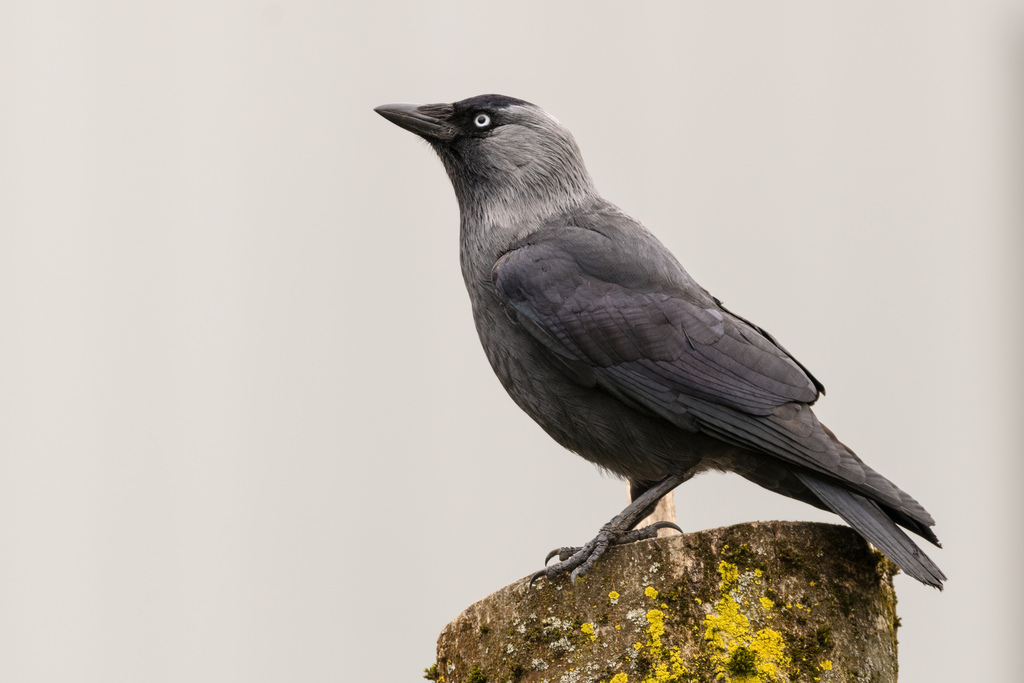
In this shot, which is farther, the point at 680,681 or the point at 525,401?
the point at 525,401

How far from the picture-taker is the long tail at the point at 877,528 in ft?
12.2

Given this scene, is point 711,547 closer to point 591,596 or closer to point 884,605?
point 591,596

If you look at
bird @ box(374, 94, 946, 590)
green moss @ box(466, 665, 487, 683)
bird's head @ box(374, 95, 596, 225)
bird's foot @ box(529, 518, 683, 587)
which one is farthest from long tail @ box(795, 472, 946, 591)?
bird's head @ box(374, 95, 596, 225)

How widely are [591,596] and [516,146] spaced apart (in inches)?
105

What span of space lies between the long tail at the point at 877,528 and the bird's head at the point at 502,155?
2025mm

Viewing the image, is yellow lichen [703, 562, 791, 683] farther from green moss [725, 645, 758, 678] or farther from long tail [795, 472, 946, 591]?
long tail [795, 472, 946, 591]

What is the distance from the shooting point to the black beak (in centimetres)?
564

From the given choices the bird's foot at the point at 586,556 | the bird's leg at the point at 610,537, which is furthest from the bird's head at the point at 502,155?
the bird's foot at the point at 586,556

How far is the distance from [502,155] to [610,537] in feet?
7.88

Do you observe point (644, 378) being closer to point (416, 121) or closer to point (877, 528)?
point (877, 528)

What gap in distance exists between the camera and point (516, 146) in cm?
552

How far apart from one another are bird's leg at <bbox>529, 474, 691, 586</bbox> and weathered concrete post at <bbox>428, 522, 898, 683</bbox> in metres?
0.04

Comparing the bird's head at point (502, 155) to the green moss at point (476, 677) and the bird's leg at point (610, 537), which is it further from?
the green moss at point (476, 677)

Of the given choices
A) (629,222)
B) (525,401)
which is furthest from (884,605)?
(629,222)
